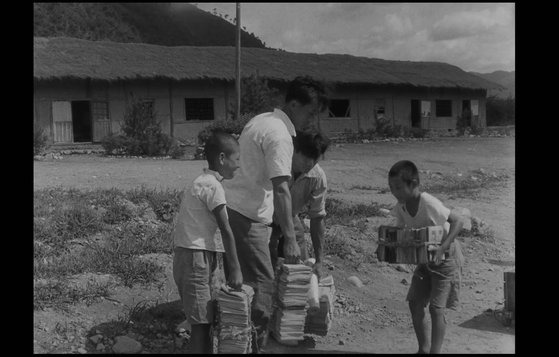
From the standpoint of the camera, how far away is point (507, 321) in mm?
4398

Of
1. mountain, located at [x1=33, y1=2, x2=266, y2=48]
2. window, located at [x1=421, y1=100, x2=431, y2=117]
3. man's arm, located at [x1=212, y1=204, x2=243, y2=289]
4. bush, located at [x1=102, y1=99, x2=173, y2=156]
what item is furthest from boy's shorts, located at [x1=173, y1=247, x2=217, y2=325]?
mountain, located at [x1=33, y1=2, x2=266, y2=48]

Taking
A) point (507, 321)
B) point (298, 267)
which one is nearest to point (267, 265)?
point (298, 267)

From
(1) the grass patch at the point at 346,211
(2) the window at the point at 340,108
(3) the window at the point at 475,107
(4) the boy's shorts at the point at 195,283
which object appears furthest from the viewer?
(3) the window at the point at 475,107

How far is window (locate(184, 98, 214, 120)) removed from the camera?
795 inches

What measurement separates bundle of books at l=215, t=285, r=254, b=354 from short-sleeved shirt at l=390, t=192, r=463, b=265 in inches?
40.6

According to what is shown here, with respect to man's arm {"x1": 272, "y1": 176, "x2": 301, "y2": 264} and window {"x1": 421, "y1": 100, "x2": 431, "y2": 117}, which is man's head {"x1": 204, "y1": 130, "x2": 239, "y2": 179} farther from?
window {"x1": 421, "y1": 100, "x2": 431, "y2": 117}

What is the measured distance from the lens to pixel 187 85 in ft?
65.3

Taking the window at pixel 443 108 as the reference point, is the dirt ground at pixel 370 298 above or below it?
below

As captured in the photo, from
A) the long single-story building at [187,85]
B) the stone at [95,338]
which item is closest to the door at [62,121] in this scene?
the long single-story building at [187,85]

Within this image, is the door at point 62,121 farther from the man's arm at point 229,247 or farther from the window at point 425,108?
the man's arm at point 229,247

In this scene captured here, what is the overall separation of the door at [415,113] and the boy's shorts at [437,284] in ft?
73.4

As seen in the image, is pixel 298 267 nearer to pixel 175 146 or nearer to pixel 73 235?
pixel 73 235

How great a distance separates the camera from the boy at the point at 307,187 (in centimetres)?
394
